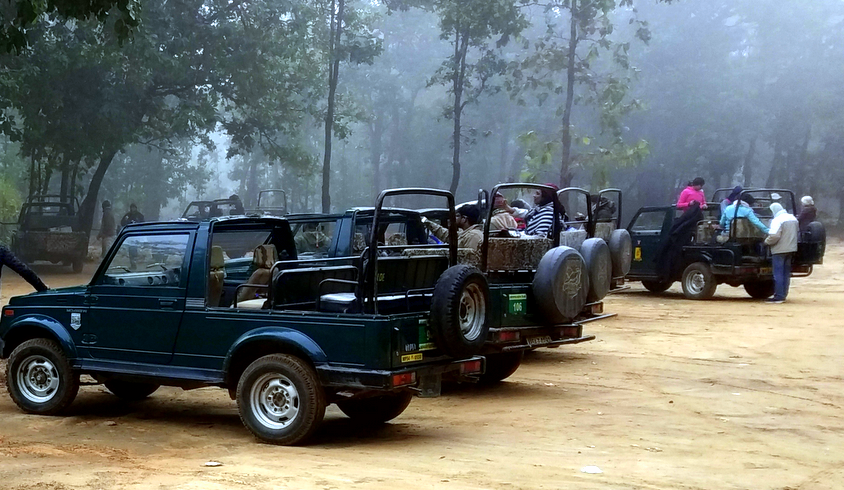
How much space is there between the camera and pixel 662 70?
47.8 m

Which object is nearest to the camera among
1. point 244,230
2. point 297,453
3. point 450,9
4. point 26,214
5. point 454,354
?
point 297,453

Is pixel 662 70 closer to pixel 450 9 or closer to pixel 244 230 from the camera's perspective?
pixel 450 9

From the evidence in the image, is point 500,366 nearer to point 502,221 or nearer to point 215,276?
point 502,221

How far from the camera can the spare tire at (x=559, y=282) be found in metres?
9.27

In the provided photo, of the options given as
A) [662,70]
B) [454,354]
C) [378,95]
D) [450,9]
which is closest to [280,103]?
[450,9]

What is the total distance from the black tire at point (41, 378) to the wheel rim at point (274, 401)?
192cm

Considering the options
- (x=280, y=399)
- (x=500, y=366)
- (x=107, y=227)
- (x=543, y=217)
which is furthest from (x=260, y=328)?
(x=107, y=227)

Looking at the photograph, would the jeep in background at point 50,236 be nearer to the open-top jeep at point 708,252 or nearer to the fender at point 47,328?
the open-top jeep at point 708,252

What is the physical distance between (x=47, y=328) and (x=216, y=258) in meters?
1.59

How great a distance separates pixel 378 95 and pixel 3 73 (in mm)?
40991

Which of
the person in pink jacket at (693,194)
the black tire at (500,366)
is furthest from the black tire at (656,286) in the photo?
the black tire at (500,366)

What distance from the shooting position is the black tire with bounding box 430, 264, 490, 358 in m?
7.14

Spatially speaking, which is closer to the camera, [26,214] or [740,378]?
[740,378]

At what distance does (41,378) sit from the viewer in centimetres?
836
